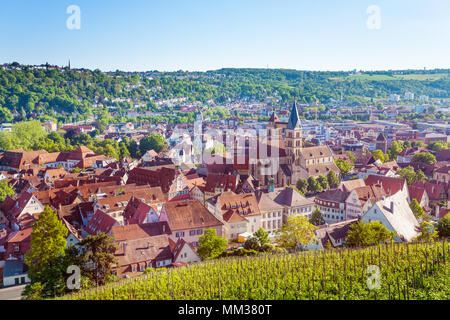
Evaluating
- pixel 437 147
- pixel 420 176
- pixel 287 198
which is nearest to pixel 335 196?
pixel 287 198

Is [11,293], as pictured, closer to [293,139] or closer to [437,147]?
[293,139]

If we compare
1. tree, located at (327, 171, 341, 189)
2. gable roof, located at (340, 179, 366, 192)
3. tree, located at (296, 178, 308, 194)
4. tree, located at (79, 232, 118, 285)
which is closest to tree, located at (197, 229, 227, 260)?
tree, located at (79, 232, 118, 285)

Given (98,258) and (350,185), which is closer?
(98,258)

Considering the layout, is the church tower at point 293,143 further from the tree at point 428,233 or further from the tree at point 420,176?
the tree at point 428,233

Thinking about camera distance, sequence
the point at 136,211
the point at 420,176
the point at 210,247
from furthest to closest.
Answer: the point at 420,176
the point at 136,211
the point at 210,247

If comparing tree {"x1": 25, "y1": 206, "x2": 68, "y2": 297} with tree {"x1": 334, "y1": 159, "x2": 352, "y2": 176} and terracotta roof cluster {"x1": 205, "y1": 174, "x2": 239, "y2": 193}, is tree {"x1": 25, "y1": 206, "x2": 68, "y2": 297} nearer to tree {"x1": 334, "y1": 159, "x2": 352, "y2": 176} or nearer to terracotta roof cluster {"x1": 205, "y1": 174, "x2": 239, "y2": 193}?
terracotta roof cluster {"x1": 205, "y1": 174, "x2": 239, "y2": 193}

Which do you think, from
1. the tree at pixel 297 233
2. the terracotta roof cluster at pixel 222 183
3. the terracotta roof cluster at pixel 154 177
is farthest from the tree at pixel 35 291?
the terracotta roof cluster at pixel 222 183

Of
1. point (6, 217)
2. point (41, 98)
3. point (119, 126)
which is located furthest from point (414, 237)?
point (41, 98)
